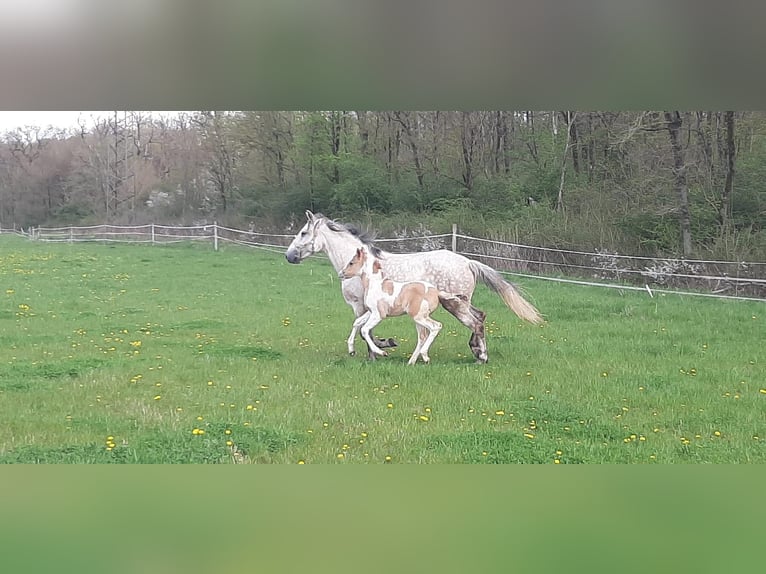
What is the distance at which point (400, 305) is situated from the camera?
3180 mm

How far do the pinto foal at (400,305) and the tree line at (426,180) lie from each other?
0.37 meters

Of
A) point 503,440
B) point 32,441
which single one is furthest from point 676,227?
point 32,441

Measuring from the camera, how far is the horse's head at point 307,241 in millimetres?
3344

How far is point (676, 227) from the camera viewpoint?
3396 millimetres

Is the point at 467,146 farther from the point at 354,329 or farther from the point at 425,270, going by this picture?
the point at 354,329

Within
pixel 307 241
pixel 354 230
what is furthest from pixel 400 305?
pixel 307 241

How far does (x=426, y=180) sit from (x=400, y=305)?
2.31 feet

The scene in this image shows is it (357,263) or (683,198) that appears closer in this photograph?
(357,263)

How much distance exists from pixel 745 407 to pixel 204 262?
2.79m

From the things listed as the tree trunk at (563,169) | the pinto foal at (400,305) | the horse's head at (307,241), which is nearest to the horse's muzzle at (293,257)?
the horse's head at (307,241)
